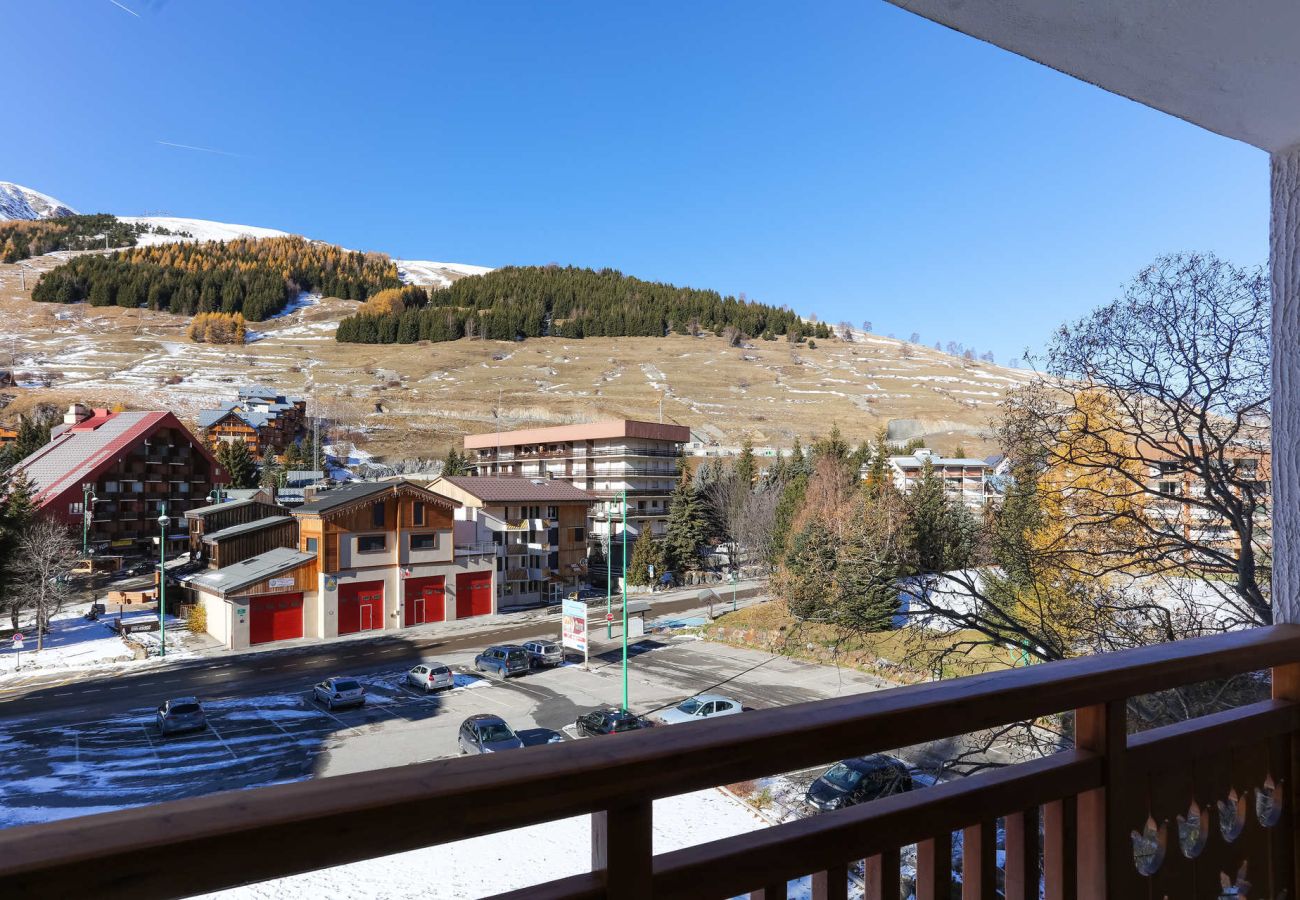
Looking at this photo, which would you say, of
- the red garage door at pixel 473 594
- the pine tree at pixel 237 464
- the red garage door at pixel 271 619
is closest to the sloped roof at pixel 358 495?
the red garage door at pixel 271 619

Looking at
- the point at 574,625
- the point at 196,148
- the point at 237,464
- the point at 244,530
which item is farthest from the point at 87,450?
the point at 196,148

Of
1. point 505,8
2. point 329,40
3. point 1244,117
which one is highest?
point 505,8

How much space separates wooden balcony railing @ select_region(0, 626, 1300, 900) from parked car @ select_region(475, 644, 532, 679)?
8.97 metres

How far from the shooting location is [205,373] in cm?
4028

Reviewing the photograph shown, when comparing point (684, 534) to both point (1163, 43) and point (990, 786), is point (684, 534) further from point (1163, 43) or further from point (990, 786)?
point (990, 786)

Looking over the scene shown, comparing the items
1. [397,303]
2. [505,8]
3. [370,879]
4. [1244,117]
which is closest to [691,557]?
[505,8]

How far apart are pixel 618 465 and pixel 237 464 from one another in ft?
43.8

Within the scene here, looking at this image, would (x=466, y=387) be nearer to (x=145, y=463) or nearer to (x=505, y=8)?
(x=145, y=463)

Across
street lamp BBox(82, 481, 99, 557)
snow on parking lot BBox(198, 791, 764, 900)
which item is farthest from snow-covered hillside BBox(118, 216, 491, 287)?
snow on parking lot BBox(198, 791, 764, 900)

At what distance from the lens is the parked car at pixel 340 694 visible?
25.6 feet

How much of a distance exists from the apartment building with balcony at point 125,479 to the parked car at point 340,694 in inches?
417

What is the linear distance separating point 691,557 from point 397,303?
1853 inches

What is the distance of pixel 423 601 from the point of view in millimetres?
12484

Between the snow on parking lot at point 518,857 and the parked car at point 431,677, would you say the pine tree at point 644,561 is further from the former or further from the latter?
the snow on parking lot at point 518,857
